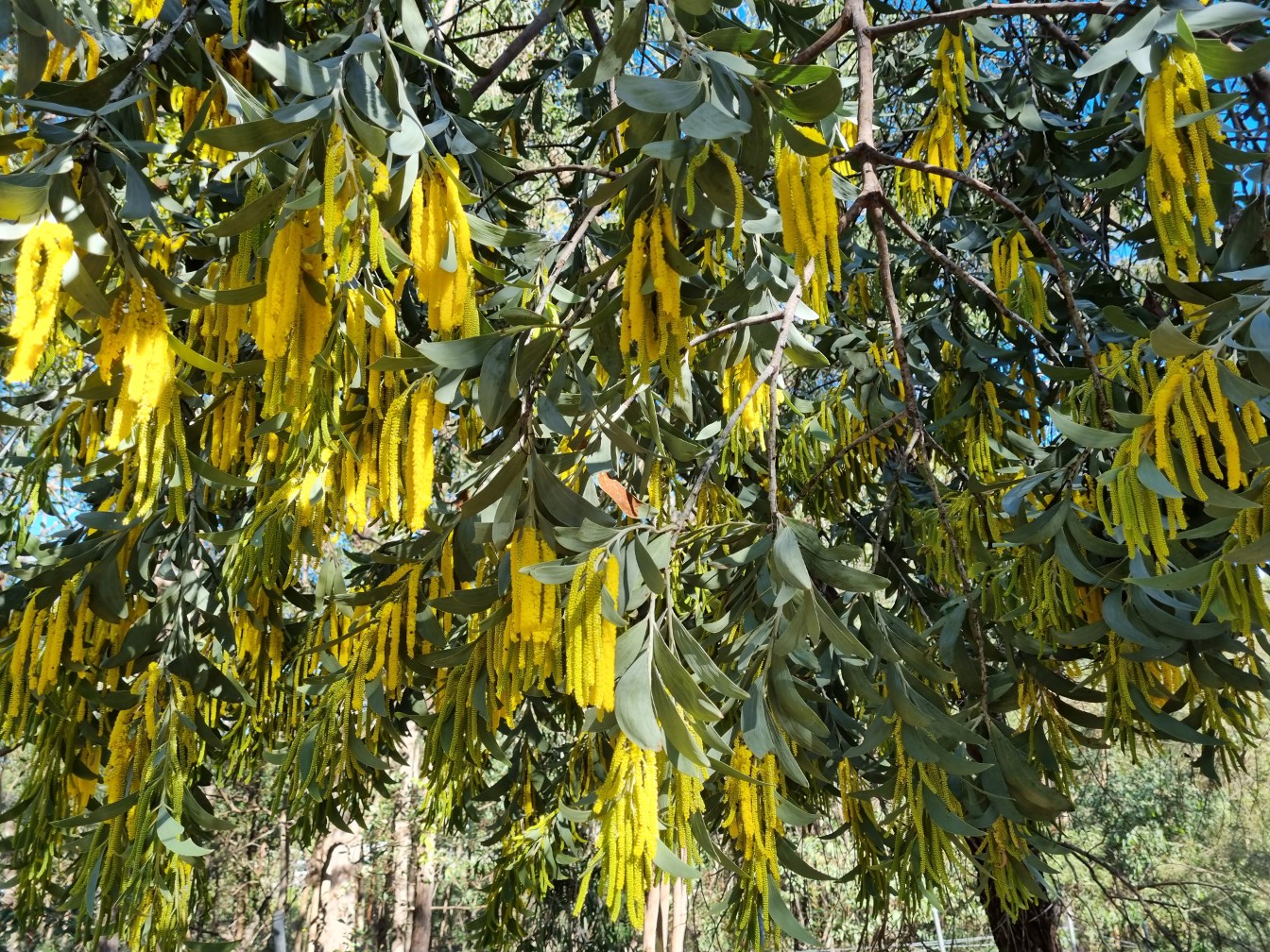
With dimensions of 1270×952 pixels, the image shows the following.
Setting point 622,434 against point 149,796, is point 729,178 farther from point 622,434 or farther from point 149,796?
point 149,796

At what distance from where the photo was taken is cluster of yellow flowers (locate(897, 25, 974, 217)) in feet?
7.95

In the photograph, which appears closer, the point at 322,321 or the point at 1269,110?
the point at 322,321

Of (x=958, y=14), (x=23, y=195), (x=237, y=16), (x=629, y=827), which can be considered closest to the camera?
(x=23, y=195)

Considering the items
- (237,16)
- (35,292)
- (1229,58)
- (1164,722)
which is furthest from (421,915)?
(1229,58)

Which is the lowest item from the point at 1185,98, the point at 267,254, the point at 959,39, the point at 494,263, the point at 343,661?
the point at 343,661

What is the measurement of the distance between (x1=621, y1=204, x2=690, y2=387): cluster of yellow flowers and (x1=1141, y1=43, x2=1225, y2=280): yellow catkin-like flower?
66cm

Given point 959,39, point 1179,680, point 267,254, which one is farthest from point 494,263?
point 1179,680

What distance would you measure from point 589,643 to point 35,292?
2.41 feet

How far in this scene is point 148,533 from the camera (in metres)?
2.30

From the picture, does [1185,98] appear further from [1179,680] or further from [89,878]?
[89,878]

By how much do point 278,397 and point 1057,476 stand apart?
4.96ft

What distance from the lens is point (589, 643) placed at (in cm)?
123

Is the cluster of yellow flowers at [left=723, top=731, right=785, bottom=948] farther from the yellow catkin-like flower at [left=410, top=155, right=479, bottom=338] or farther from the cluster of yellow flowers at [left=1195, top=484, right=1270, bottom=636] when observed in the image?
the yellow catkin-like flower at [left=410, top=155, right=479, bottom=338]

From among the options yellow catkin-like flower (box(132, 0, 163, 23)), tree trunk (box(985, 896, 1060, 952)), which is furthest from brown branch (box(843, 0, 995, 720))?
tree trunk (box(985, 896, 1060, 952))
